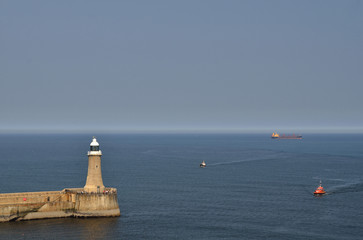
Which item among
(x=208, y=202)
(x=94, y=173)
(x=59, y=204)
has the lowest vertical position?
(x=208, y=202)

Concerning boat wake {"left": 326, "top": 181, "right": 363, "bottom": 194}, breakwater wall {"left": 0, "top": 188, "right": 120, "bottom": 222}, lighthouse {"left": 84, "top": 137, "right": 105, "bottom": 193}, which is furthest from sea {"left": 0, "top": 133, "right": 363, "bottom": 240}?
lighthouse {"left": 84, "top": 137, "right": 105, "bottom": 193}

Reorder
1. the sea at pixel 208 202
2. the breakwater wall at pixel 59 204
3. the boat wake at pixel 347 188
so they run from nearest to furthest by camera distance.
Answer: the sea at pixel 208 202
the breakwater wall at pixel 59 204
the boat wake at pixel 347 188

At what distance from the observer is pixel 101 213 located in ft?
254

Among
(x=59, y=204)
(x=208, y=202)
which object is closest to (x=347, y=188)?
(x=208, y=202)

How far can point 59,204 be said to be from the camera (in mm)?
76562

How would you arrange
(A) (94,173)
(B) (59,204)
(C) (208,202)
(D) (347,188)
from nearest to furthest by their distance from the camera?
(B) (59,204), (A) (94,173), (C) (208,202), (D) (347,188)

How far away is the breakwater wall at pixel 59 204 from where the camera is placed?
7400 cm

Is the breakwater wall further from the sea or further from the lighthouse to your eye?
the lighthouse

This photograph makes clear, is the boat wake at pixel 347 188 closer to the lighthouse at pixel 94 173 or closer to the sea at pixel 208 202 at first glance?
the sea at pixel 208 202

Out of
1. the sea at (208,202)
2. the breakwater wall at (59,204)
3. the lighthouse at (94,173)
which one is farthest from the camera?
the lighthouse at (94,173)

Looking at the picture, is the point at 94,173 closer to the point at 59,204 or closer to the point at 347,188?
the point at 59,204

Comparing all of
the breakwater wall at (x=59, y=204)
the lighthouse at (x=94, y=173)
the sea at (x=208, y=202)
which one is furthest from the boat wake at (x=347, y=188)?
A: the lighthouse at (x=94, y=173)

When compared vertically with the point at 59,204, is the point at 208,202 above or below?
below

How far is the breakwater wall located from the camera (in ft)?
243
